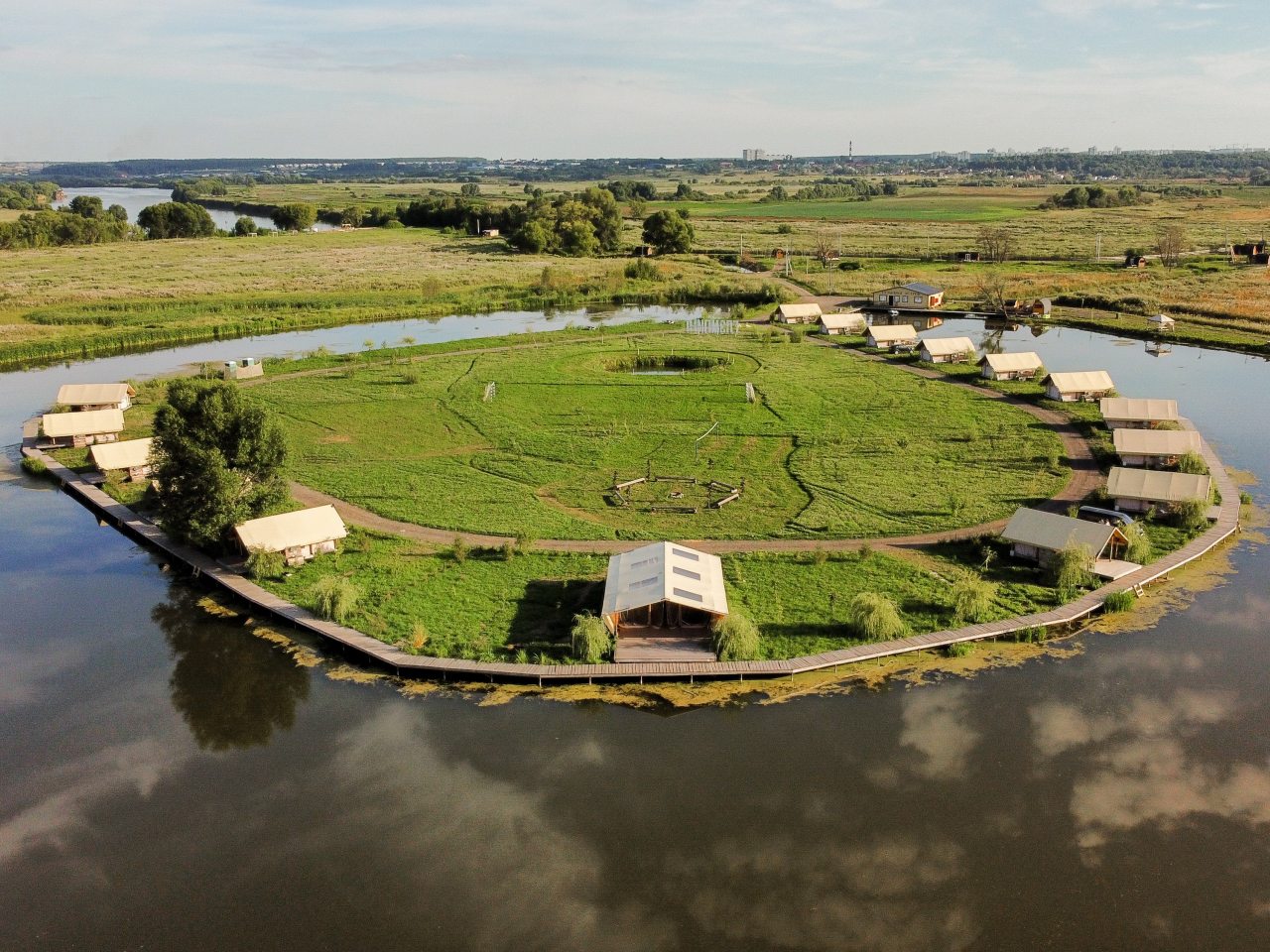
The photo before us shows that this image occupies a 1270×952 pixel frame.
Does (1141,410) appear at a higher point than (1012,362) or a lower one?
lower

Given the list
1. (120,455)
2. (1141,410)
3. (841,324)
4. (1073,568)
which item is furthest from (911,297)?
(120,455)

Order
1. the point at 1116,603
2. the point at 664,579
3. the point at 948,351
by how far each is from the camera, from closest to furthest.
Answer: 1. the point at 664,579
2. the point at 1116,603
3. the point at 948,351

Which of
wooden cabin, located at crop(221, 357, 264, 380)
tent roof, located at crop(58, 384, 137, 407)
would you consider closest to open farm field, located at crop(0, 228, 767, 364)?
wooden cabin, located at crop(221, 357, 264, 380)

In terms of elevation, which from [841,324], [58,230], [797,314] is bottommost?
[841,324]

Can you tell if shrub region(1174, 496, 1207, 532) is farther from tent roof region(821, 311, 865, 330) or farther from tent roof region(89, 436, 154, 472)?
tent roof region(89, 436, 154, 472)

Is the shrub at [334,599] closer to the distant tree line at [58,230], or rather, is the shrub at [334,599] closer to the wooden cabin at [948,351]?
the wooden cabin at [948,351]

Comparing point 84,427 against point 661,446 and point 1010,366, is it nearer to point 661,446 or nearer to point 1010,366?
point 661,446

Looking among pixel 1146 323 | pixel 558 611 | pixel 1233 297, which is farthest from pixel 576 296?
pixel 558 611
